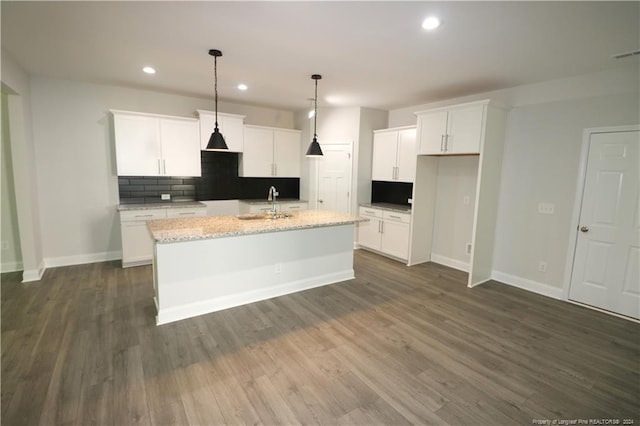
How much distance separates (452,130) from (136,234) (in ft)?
15.8

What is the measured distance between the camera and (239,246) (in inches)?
132

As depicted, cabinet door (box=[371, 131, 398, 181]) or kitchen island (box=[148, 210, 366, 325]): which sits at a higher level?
cabinet door (box=[371, 131, 398, 181])

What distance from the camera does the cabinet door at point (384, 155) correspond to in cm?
528

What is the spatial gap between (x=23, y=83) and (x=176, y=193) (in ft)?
7.55

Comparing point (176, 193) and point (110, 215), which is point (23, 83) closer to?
point (110, 215)

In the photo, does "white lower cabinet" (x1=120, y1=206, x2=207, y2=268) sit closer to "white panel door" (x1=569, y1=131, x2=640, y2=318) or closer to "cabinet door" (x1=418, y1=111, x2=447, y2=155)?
"cabinet door" (x1=418, y1=111, x2=447, y2=155)

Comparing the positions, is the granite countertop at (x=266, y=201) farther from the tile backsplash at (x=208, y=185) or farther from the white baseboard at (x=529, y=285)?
the white baseboard at (x=529, y=285)

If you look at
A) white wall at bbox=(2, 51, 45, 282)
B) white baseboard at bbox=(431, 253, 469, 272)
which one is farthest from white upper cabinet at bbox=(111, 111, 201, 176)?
white baseboard at bbox=(431, 253, 469, 272)

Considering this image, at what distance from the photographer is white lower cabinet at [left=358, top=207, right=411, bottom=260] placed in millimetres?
5000

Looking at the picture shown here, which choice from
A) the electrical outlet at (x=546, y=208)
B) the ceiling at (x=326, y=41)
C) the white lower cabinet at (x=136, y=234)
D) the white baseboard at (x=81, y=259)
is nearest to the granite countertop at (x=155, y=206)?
the white lower cabinet at (x=136, y=234)

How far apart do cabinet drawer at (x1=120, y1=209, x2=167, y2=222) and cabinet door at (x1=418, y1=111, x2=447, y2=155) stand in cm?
411

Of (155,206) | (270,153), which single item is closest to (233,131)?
(270,153)

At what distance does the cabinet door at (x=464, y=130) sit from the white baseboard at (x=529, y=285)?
72.2 inches

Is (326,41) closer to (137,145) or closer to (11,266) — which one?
(137,145)
